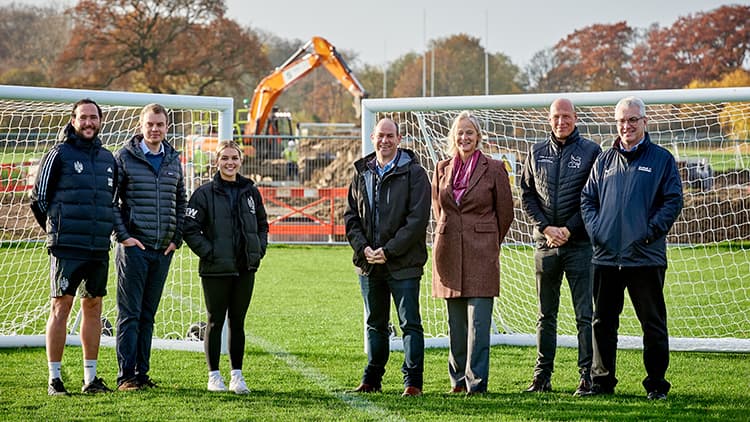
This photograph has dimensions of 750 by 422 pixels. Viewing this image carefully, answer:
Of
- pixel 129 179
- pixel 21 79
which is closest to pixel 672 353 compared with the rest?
pixel 129 179

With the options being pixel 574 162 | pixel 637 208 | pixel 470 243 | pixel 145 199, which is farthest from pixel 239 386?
pixel 637 208

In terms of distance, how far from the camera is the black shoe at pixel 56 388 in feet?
20.7

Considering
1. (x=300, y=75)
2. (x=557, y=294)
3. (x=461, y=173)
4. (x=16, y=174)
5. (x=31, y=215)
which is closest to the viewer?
(x=461, y=173)

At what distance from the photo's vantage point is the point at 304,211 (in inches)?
810

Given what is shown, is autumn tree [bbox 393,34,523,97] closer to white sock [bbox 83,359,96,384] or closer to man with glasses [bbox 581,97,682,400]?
man with glasses [bbox 581,97,682,400]

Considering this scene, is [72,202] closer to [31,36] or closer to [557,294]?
[557,294]

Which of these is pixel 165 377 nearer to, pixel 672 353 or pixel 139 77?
pixel 672 353

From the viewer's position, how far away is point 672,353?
26.6ft

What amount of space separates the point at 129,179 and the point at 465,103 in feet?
9.56

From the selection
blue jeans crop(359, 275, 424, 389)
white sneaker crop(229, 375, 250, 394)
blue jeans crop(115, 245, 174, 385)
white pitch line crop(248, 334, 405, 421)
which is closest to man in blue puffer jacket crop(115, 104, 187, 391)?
blue jeans crop(115, 245, 174, 385)

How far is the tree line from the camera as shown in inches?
1821

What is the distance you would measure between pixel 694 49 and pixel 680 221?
139ft

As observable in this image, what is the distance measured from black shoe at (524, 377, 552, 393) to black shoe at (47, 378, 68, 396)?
310cm

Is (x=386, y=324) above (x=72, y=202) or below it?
below
